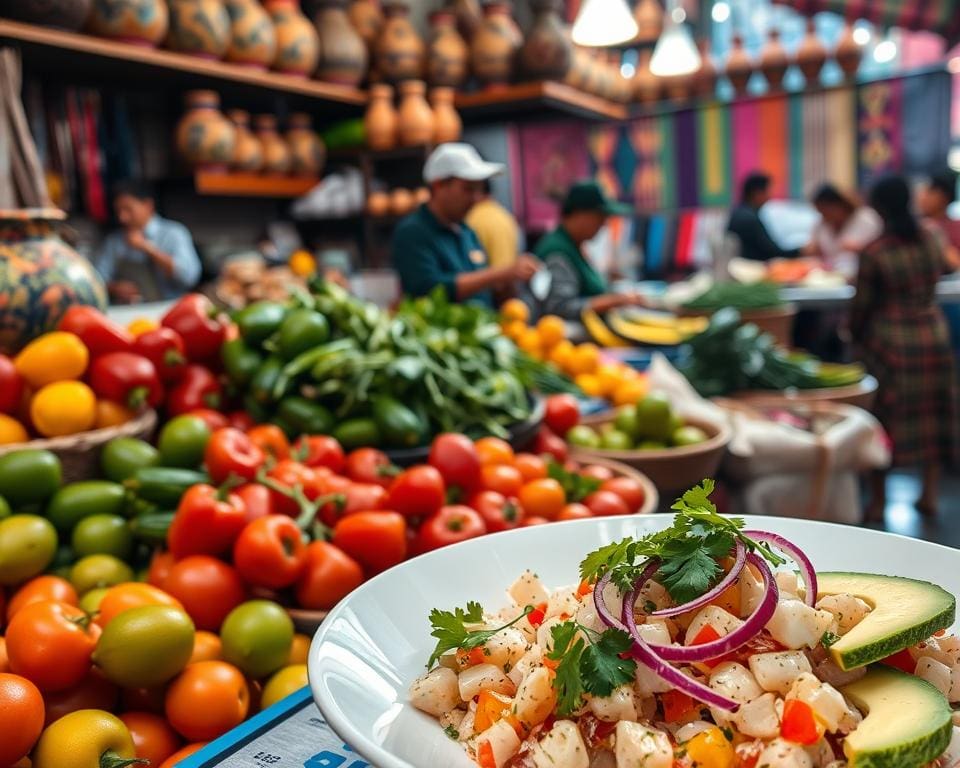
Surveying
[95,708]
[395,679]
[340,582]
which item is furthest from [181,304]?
[395,679]

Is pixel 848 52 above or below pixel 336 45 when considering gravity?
above

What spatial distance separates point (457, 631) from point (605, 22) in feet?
23.4

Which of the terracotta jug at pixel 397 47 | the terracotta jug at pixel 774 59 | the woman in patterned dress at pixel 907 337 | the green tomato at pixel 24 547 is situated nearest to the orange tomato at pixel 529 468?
the green tomato at pixel 24 547

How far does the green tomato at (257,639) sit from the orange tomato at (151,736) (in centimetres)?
12

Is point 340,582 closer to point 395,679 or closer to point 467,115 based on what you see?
point 395,679

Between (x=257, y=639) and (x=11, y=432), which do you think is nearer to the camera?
(x=257, y=639)

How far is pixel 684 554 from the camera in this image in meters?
0.83

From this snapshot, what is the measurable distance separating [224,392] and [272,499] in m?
0.71

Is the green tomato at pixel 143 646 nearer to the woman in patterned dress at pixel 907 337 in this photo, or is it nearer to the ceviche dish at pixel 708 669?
the ceviche dish at pixel 708 669

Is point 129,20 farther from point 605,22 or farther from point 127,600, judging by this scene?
point 605,22

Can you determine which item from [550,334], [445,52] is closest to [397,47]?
[445,52]

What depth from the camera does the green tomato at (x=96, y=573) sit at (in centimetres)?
139

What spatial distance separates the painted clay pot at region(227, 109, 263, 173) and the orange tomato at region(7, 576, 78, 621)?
4.59 m

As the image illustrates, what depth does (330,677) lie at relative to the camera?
2.55 feet
